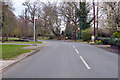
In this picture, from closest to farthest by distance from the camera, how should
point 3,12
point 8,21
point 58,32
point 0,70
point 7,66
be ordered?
point 0,70, point 7,66, point 3,12, point 8,21, point 58,32

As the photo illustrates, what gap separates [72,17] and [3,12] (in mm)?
26342

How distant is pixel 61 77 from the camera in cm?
582

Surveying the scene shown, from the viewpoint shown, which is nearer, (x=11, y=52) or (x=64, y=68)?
(x=64, y=68)

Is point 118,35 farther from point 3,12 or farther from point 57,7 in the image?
point 57,7

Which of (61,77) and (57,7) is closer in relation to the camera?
(61,77)

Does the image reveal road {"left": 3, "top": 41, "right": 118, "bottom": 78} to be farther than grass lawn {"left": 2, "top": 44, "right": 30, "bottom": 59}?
No

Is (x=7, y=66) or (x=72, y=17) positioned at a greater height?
(x=72, y=17)

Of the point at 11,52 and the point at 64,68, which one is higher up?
the point at 11,52

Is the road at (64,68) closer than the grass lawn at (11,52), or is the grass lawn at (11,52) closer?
the road at (64,68)

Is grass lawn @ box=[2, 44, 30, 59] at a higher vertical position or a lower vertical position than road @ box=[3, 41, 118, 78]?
higher

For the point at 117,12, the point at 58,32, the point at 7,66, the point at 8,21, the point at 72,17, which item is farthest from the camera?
the point at 58,32

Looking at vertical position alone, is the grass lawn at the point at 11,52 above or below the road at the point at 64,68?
above

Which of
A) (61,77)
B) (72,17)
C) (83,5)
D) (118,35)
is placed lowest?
(61,77)

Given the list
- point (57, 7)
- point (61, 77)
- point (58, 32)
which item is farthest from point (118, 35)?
point (58, 32)
